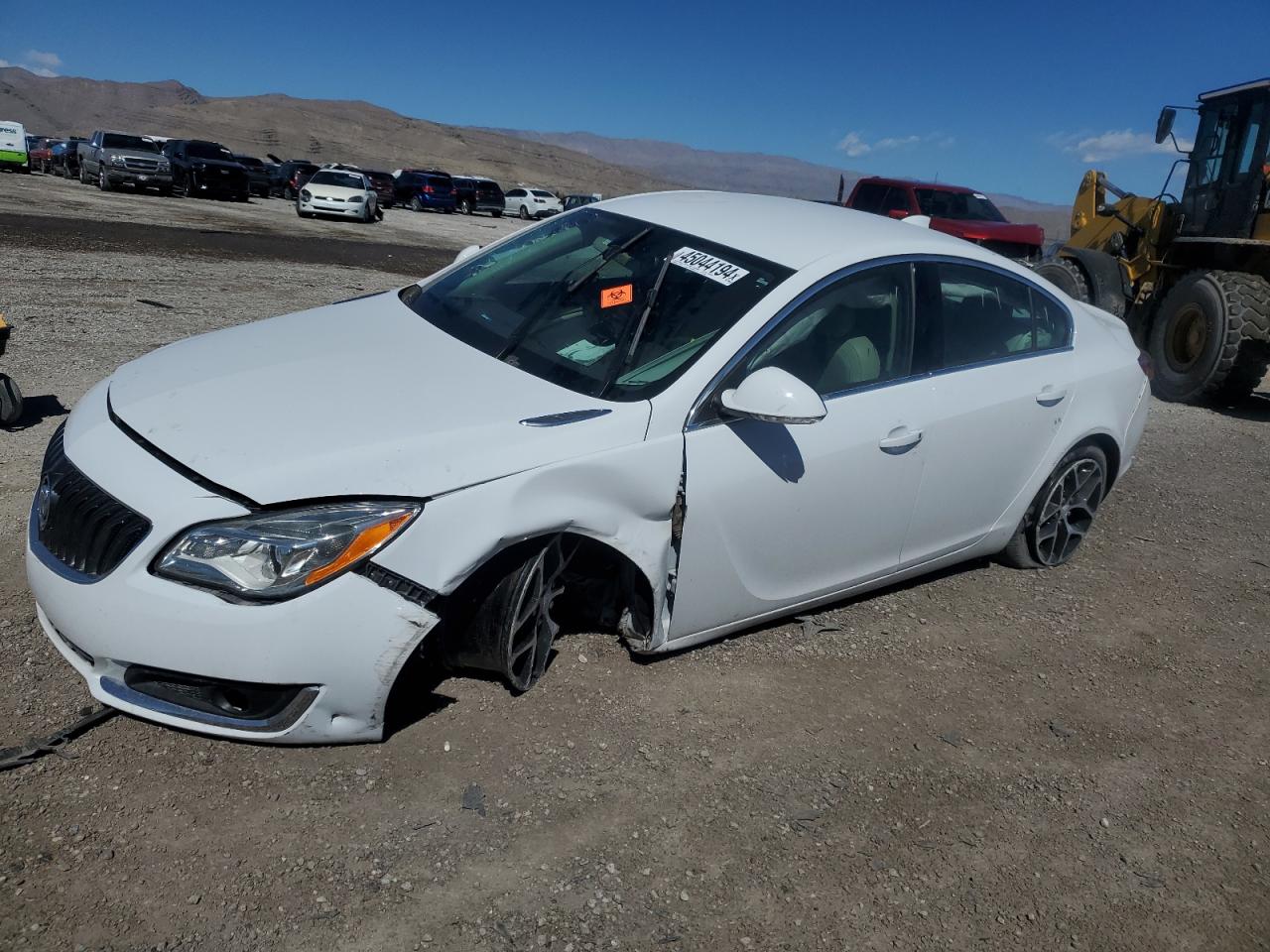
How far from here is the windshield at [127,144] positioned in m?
29.5

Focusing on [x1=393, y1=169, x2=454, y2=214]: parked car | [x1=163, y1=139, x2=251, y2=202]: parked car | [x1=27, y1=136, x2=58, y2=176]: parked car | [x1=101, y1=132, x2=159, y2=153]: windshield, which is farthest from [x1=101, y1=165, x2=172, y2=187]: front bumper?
[x1=27, y1=136, x2=58, y2=176]: parked car

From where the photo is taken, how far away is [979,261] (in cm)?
439

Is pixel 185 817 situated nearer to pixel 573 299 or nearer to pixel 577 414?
pixel 577 414

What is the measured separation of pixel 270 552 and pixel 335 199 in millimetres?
26334

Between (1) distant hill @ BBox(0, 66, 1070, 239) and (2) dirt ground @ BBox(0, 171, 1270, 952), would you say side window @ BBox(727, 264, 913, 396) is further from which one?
(1) distant hill @ BBox(0, 66, 1070, 239)

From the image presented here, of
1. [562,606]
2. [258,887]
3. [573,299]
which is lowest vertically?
[258,887]

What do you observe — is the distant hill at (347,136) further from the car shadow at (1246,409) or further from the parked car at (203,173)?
the car shadow at (1246,409)

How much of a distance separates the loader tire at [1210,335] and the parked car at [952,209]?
8256 millimetres

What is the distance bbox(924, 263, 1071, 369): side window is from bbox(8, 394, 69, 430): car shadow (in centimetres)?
469

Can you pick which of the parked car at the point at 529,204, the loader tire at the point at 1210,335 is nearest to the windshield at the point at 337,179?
the parked car at the point at 529,204

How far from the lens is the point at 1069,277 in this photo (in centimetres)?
1099

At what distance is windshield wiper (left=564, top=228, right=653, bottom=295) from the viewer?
3.91 meters

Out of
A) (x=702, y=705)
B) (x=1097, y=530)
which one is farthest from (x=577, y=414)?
(x=1097, y=530)

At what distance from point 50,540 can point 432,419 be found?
114 cm
